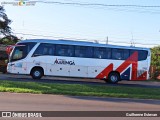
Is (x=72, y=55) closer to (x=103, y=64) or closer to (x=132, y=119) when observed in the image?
(x=103, y=64)

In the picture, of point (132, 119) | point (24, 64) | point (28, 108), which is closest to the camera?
point (132, 119)

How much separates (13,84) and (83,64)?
989 centimetres

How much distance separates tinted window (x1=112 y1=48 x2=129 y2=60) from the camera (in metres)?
32.0

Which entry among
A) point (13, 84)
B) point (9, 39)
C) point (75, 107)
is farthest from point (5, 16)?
point (75, 107)

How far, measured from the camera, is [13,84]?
22375mm

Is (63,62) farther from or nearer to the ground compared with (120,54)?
nearer to the ground

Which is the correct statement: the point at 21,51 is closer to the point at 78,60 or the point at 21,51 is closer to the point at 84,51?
the point at 78,60

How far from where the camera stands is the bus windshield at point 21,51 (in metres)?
30.3

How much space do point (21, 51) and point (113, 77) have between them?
750cm

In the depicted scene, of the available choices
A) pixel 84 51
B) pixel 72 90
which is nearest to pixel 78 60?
pixel 84 51

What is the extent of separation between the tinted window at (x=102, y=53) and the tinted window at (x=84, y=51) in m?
0.42

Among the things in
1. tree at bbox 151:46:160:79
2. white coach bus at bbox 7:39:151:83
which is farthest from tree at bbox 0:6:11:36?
white coach bus at bbox 7:39:151:83

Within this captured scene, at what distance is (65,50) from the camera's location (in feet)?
102

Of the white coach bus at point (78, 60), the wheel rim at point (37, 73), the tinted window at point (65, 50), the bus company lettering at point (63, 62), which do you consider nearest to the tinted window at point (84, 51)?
the white coach bus at point (78, 60)
